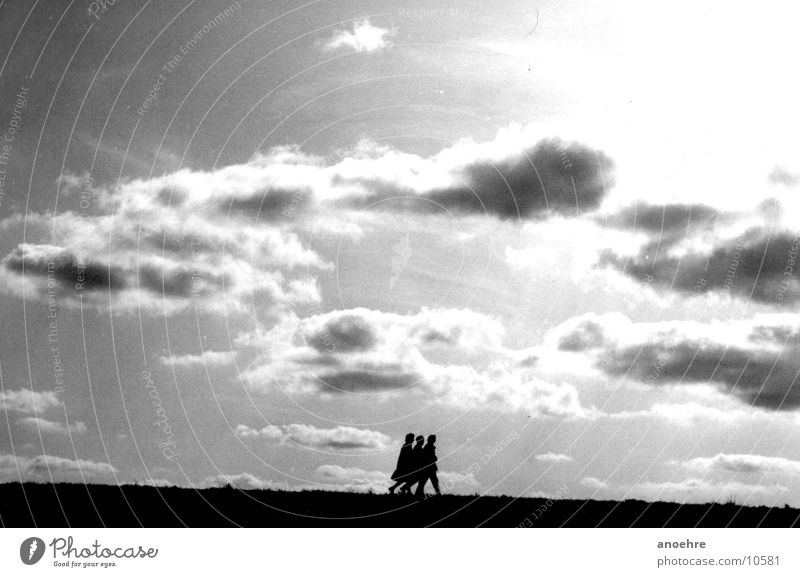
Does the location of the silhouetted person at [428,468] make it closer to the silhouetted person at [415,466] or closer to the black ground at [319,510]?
the silhouetted person at [415,466]

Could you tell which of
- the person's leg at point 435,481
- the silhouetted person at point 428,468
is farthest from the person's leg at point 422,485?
the person's leg at point 435,481

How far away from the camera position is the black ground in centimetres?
1845

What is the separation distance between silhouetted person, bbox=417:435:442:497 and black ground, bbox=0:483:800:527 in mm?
291

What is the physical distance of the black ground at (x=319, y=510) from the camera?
18453mm

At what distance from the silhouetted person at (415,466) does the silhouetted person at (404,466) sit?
2 cm

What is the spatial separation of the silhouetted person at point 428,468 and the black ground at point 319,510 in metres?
0.29

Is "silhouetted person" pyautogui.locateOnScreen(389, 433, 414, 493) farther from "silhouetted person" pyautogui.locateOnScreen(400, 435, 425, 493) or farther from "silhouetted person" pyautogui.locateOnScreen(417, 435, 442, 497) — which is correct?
"silhouetted person" pyautogui.locateOnScreen(417, 435, 442, 497)

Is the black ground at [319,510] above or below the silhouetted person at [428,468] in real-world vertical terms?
below

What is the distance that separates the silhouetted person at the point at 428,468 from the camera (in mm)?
19203

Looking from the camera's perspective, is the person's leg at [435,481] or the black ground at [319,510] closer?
the black ground at [319,510]

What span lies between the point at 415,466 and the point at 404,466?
0.22m
